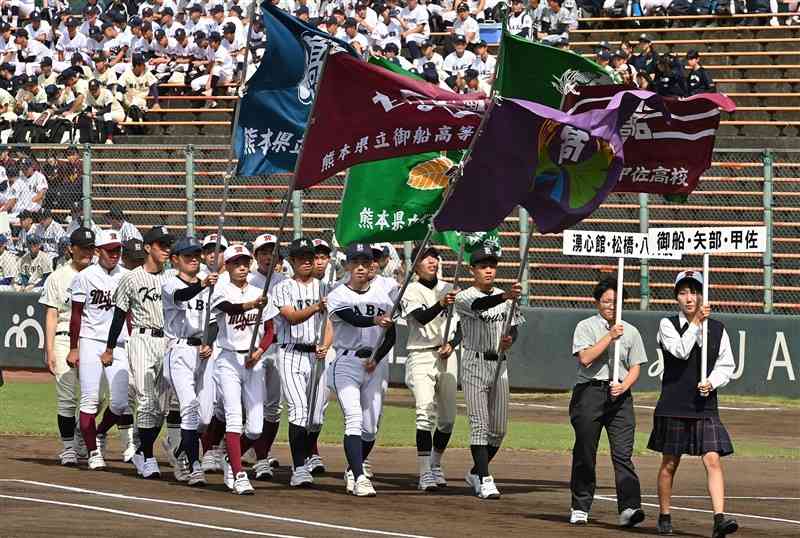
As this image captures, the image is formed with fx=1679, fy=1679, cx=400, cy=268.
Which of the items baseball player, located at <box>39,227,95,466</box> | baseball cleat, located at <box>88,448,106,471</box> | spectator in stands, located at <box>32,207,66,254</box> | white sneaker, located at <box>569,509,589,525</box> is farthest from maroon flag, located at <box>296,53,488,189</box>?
spectator in stands, located at <box>32,207,66,254</box>

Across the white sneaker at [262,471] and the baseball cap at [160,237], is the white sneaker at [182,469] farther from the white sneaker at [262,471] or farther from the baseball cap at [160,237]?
the baseball cap at [160,237]

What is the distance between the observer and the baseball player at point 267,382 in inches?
613

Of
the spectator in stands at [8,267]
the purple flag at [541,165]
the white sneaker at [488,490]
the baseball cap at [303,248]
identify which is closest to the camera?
the purple flag at [541,165]

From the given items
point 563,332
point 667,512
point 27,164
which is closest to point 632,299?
point 563,332

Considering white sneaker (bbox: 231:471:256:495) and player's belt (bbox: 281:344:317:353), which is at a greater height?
player's belt (bbox: 281:344:317:353)

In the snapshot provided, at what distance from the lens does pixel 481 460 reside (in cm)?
1462

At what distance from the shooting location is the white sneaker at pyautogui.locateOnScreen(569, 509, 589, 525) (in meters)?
13.1

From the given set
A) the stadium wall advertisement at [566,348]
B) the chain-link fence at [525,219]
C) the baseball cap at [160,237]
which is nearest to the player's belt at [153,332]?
the baseball cap at [160,237]

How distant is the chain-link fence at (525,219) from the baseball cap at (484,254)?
827cm

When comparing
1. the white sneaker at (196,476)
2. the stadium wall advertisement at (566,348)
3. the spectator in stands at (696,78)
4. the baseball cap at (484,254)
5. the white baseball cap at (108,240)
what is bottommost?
the white sneaker at (196,476)

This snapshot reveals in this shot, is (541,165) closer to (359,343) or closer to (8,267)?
(359,343)

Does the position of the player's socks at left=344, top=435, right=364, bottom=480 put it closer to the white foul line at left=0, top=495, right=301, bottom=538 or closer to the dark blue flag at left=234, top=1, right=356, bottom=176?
the white foul line at left=0, top=495, right=301, bottom=538

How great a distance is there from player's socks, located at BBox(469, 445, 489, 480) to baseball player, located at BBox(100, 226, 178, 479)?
9.56 feet

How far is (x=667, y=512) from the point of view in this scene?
12.6 meters
